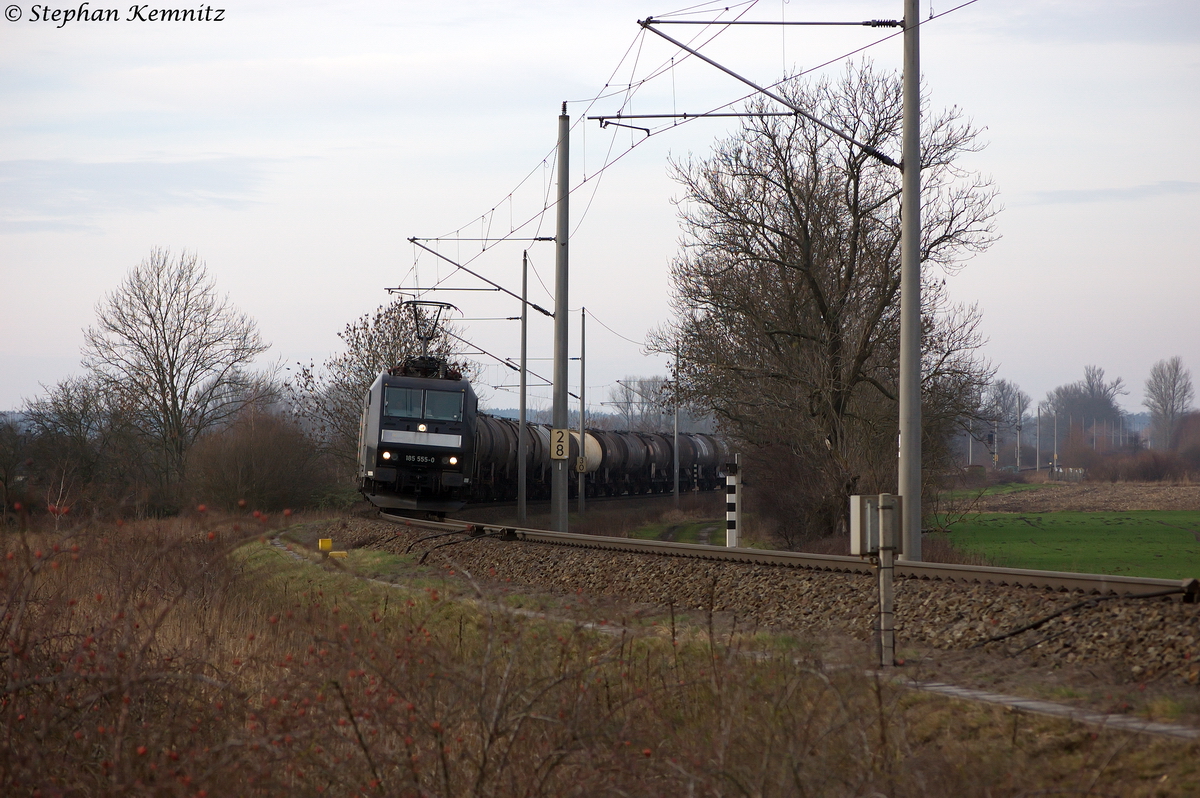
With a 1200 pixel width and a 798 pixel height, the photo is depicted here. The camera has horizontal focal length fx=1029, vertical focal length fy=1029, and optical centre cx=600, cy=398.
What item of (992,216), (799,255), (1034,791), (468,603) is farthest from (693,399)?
(1034,791)

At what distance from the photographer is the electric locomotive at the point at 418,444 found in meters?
21.5

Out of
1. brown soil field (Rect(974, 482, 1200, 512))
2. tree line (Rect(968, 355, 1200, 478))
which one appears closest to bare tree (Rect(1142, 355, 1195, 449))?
tree line (Rect(968, 355, 1200, 478))

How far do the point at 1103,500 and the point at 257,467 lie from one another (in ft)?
119

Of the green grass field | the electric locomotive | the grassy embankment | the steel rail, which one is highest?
the electric locomotive

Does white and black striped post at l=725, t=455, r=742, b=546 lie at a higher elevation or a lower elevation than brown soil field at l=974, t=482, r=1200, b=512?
higher

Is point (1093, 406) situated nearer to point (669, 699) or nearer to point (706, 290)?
point (706, 290)

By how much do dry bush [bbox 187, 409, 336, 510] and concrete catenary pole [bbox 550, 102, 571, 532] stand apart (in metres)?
16.6

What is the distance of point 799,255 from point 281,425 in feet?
65.6

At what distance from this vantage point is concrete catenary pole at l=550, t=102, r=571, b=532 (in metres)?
19.1

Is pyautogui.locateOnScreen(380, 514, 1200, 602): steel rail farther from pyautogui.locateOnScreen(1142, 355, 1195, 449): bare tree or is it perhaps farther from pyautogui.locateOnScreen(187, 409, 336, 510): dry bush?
pyautogui.locateOnScreen(1142, 355, 1195, 449): bare tree

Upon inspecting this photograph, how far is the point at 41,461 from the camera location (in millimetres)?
30688

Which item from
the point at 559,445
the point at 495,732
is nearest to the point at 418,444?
the point at 559,445

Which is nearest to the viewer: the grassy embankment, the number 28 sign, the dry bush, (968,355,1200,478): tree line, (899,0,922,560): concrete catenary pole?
the grassy embankment

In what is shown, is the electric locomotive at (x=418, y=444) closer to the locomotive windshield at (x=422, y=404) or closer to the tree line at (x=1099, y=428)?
the locomotive windshield at (x=422, y=404)
